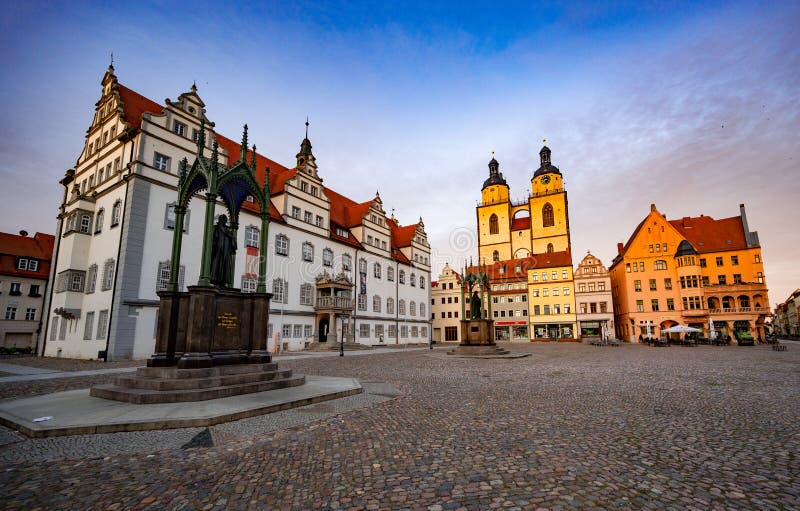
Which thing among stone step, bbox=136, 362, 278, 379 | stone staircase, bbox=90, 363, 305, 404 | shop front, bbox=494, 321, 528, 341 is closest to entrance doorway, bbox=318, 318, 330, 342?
stone step, bbox=136, 362, 278, 379

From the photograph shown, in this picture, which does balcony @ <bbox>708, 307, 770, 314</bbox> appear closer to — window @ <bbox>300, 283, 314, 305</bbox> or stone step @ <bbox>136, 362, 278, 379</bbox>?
window @ <bbox>300, 283, 314, 305</bbox>

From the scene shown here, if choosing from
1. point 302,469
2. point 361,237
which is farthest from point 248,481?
point 361,237

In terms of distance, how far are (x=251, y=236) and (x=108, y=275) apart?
9.30 metres

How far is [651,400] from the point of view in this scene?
897 cm

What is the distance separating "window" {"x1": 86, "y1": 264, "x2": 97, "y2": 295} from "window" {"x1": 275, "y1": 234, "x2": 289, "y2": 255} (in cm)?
1168

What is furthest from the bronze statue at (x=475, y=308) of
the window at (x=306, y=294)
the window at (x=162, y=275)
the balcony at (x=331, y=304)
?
the window at (x=162, y=275)

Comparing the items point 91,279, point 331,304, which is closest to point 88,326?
point 91,279

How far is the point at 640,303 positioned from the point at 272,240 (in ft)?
159

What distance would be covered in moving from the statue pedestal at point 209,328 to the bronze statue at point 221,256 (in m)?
0.61

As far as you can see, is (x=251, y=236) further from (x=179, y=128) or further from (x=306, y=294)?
(x=179, y=128)

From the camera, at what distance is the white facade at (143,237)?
22.7 meters

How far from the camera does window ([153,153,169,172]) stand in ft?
80.1

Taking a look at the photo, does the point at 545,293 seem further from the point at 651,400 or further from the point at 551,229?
the point at 651,400

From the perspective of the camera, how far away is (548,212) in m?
75.3
